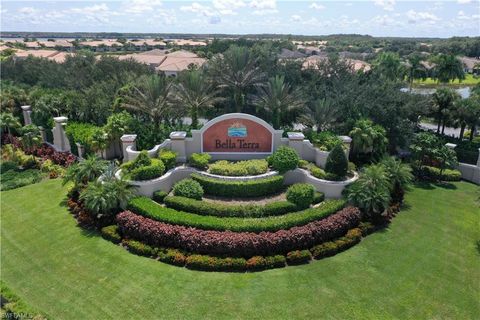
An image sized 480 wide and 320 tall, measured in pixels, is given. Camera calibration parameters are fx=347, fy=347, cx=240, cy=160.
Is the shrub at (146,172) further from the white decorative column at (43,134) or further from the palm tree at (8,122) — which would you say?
the palm tree at (8,122)

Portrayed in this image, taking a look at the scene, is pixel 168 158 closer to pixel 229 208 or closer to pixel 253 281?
pixel 229 208

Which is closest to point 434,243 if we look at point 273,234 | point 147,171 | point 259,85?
point 273,234

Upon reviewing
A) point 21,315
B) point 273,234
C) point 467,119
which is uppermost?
point 467,119

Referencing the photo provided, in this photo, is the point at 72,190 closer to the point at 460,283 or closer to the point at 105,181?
the point at 105,181

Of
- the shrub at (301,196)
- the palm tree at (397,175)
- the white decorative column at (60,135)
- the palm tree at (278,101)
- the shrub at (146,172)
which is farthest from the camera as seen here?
the white decorative column at (60,135)

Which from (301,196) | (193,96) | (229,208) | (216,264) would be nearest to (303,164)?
(301,196)

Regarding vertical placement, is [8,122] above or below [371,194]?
above

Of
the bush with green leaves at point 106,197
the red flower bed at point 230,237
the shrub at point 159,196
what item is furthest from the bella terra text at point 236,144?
the red flower bed at point 230,237
